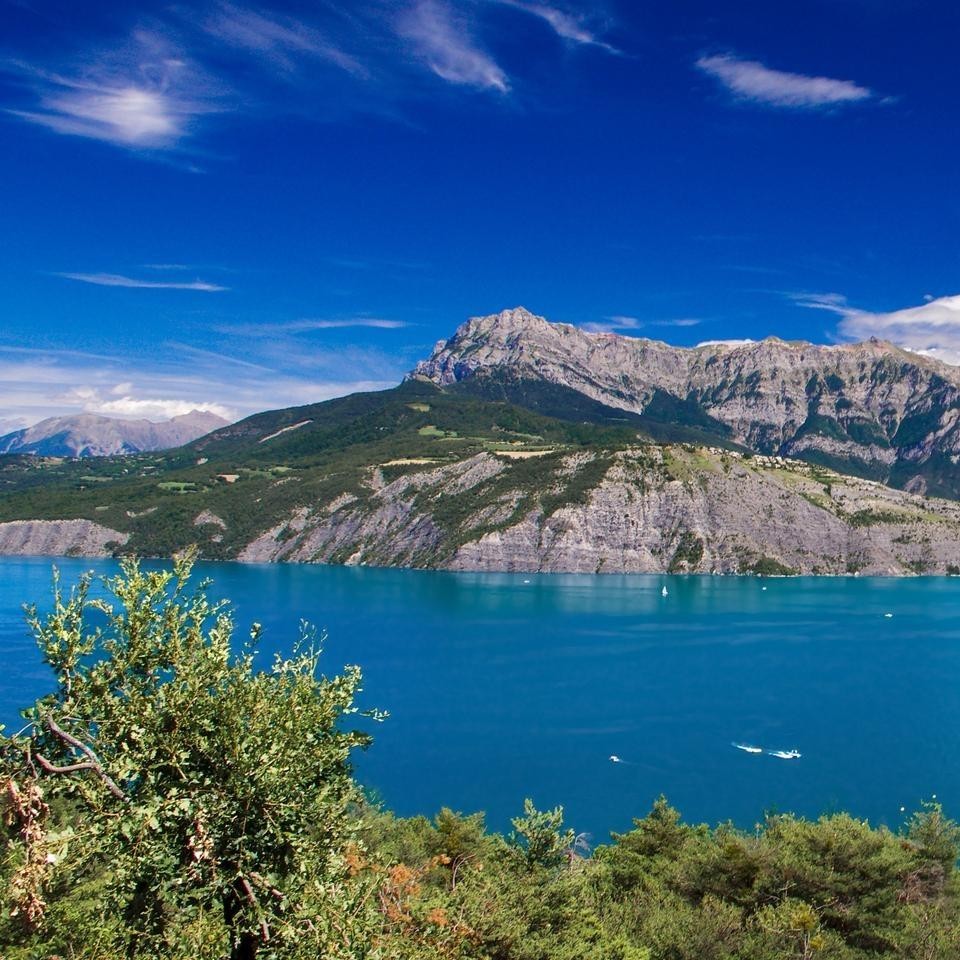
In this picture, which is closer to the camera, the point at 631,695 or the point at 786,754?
the point at 786,754

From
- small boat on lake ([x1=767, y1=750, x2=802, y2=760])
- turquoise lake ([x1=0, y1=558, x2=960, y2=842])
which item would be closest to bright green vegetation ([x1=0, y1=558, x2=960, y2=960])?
turquoise lake ([x1=0, y1=558, x2=960, y2=842])

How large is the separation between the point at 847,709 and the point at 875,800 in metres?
30.0

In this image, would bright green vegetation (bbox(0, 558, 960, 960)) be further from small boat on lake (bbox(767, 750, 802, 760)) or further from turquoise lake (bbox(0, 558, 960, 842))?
small boat on lake (bbox(767, 750, 802, 760))

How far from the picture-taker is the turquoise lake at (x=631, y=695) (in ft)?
199

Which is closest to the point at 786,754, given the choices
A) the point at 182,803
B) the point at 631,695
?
the point at 631,695

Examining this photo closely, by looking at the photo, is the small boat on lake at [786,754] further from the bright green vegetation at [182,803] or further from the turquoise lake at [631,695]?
the bright green vegetation at [182,803]

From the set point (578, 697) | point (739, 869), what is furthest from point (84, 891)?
point (578, 697)

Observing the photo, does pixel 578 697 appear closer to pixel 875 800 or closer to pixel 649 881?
pixel 875 800

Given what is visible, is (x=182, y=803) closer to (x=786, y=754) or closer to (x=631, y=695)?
(x=786, y=754)

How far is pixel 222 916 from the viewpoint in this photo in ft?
41.7

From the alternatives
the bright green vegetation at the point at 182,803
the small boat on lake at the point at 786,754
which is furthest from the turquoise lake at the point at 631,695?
the bright green vegetation at the point at 182,803

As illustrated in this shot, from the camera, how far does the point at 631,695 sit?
92.2 meters

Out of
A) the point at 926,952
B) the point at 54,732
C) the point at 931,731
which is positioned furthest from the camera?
the point at 931,731

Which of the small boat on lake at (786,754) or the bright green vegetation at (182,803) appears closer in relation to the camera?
the bright green vegetation at (182,803)
